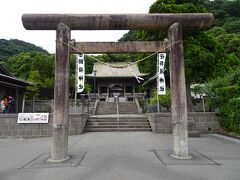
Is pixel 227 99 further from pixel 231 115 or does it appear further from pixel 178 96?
pixel 178 96

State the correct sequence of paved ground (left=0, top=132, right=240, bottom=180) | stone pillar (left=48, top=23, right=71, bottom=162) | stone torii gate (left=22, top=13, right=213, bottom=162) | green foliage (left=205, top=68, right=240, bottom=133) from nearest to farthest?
paved ground (left=0, top=132, right=240, bottom=180) → stone pillar (left=48, top=23, right=71, bottom=162) → stone torii gate (left=22, top=13, right=213, bottom=162) → green foliage (left=205, top=68, right=240, bottom=133)

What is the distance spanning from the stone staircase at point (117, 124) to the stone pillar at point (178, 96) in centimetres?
635

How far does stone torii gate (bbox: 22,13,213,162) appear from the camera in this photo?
6.16 meters

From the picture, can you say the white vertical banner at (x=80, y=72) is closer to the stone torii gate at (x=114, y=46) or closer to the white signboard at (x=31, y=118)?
the stone torii gate at (x=114, y=46)

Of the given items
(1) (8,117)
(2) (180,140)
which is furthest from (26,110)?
(2) (180,140)

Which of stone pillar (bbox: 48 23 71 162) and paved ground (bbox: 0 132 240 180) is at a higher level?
stone pillar (bbox: 48 23 71 162)

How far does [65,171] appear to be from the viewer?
196 inches

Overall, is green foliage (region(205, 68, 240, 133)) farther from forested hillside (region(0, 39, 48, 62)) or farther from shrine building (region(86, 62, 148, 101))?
forested hillside (region(0, 39, 48, 62))

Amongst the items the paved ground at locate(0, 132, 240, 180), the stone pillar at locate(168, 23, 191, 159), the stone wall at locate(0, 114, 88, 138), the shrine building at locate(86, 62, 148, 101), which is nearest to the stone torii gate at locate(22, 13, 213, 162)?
the stone pillar at locate(168, 23, 191, 159)

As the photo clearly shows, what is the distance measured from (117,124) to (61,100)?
7284 millimetres

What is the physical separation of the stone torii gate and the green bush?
5.63m

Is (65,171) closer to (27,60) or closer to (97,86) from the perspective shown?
(97,86)

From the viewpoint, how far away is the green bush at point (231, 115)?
34.0ft

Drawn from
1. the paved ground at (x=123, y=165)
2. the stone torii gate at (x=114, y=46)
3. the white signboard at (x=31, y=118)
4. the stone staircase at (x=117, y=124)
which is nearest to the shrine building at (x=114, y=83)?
the stone staircase at (x=117, y=124)
